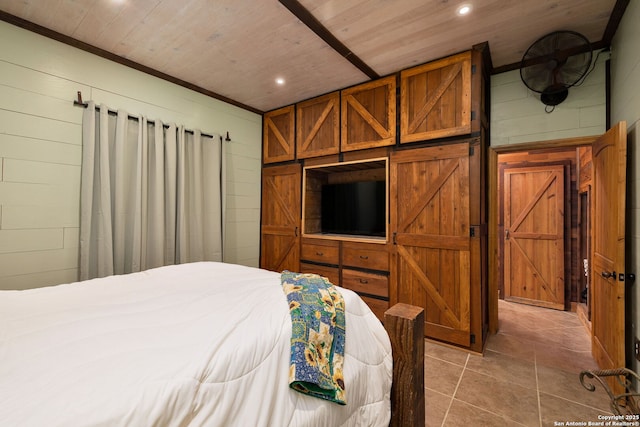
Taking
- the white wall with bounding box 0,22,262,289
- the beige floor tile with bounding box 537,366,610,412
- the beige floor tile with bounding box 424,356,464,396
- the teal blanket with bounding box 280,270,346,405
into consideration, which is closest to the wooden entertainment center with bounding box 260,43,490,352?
the beige floor tile with bounding box 424,356,464,396

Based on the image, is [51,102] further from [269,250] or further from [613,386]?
[613,386]

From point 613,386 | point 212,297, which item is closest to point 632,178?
point 613,386

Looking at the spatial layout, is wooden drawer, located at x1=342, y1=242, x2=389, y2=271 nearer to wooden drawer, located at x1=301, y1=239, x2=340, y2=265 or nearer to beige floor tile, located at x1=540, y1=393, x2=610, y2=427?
wooden drawer, located at x1=301, y1=239, x2=340, y2=265

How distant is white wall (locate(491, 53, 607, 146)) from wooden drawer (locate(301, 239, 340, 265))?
6.74 ft

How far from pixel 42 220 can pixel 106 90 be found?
1.29 metres

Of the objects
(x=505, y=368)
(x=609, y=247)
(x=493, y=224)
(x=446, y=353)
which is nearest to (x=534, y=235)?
(x=493, y=224)

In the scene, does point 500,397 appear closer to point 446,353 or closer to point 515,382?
point 515,382

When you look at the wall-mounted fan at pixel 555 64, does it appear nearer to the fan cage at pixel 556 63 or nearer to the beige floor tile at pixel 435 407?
the fan cage at pixel 556 63

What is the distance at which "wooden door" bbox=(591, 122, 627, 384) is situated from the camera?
6.15 feet

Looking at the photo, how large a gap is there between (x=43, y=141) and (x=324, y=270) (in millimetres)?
2902

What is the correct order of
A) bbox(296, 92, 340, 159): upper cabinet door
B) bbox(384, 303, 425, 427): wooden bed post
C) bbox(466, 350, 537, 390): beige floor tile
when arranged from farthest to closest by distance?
bbox(296, 92, 340, 159): upper cabinet door
bbox(466, 350, 537, 390): beige floor tile
bbox(384, 303, 425, 427): wooden bed post

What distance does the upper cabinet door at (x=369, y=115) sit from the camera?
298 centimetres

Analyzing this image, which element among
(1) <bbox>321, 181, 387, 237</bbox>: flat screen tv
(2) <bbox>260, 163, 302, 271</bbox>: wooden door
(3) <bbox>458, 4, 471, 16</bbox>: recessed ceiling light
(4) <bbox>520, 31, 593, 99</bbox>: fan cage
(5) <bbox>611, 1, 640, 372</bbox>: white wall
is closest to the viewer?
(5) <bbox>611, 1, 640, 372</bbox>: white wall

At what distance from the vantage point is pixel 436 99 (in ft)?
8.82
